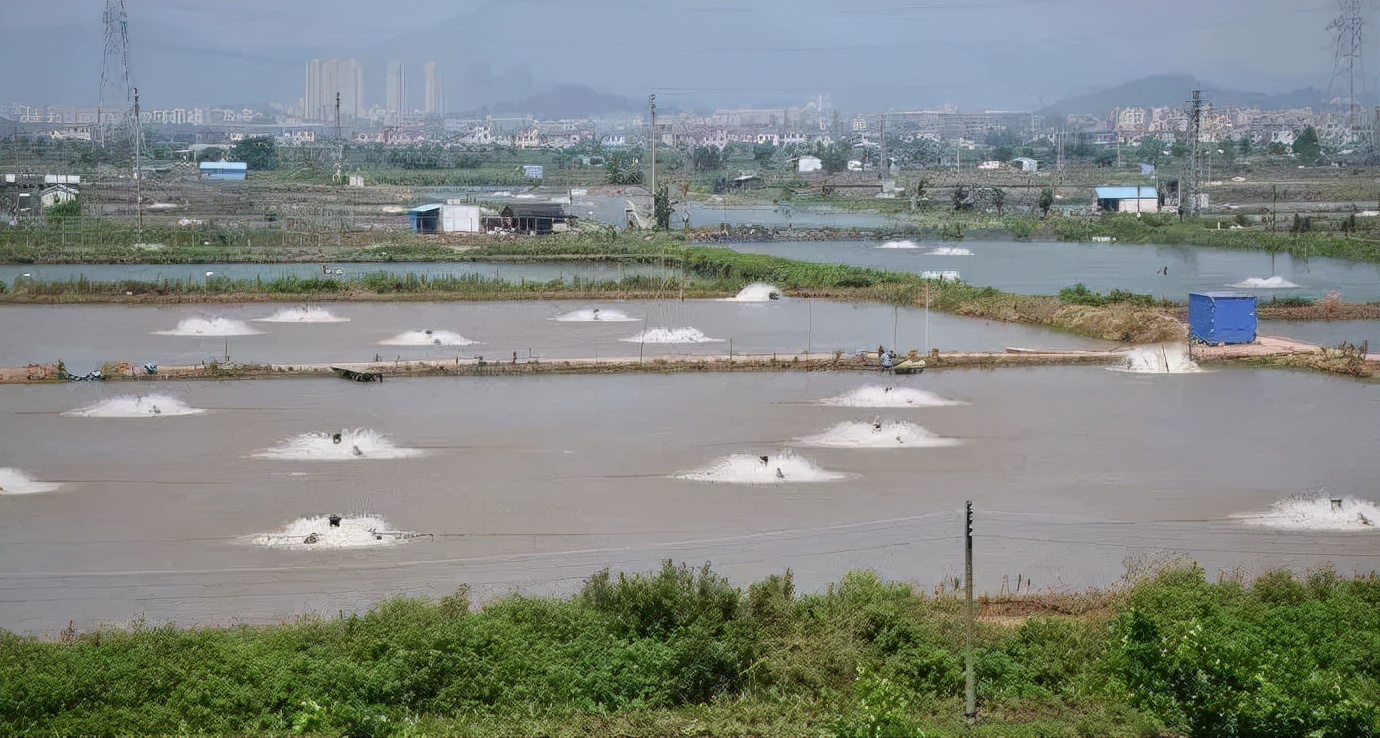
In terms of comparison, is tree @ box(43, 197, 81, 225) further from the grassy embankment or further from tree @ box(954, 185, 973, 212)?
tree @ box(954, 185, 973, 212)

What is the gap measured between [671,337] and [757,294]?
2978 mm

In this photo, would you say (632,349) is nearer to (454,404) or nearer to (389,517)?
(454,404)

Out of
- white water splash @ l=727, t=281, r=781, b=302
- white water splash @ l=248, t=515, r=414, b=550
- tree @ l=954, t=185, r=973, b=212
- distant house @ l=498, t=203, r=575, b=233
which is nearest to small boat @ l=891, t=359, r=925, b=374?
white water splash @ l=727, t=281, r=781, b=302

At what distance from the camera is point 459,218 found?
21031mm

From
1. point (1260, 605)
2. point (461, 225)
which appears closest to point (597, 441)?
point (1260, 605)

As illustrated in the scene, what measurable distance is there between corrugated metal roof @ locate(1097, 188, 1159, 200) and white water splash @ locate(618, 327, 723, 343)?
1742 cm

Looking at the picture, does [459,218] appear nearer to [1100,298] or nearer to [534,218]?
[534,218]

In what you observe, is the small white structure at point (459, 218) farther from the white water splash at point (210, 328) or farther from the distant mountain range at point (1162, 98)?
the distant mountain range at point (1162, 98)

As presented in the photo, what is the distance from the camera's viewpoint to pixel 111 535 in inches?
235

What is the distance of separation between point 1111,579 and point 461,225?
16654mm

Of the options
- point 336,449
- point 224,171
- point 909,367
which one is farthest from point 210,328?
point 224,171

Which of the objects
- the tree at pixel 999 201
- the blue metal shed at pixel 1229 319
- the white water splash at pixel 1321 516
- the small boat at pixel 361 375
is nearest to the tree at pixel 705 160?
the tree at pixel 999 201

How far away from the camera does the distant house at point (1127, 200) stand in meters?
26.2

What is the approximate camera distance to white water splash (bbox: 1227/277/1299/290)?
49.1 feet
